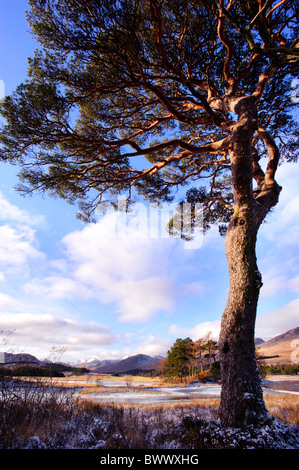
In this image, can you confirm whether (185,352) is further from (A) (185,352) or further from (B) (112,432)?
(B) (112,432)

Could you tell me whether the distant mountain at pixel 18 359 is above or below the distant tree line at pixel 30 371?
above

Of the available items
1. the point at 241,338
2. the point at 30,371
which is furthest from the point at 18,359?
the point at 241,338

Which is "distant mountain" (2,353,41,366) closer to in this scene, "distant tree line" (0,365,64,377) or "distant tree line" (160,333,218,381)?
"distant tree line" (0,365,64,377)

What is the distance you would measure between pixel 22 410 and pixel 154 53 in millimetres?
8826

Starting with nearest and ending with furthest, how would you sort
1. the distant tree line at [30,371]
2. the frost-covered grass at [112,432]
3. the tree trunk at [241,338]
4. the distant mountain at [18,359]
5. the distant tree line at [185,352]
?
1. the frost-covered grass at [112,432]
2. the tree trunk at [241,338]
3. the distant tree line at [30,371]
4. the distant mountain at [18,359]
5. the distant tree line at [185,352]

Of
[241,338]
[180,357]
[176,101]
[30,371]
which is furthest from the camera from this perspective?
[180,357]

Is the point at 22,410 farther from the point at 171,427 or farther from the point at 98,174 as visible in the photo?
the point at 98,174

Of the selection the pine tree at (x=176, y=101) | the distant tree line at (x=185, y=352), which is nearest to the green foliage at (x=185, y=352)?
the distant tree line at (x=185, y=352)

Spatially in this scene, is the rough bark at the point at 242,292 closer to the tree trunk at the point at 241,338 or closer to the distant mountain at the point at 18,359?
the tree trunk at the point at 241,338

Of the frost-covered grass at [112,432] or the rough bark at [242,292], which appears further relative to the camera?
the rough bark at [242,292]

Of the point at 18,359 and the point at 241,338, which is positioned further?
the point at 18,359

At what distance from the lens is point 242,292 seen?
4523 mm

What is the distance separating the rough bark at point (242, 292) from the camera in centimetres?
380
